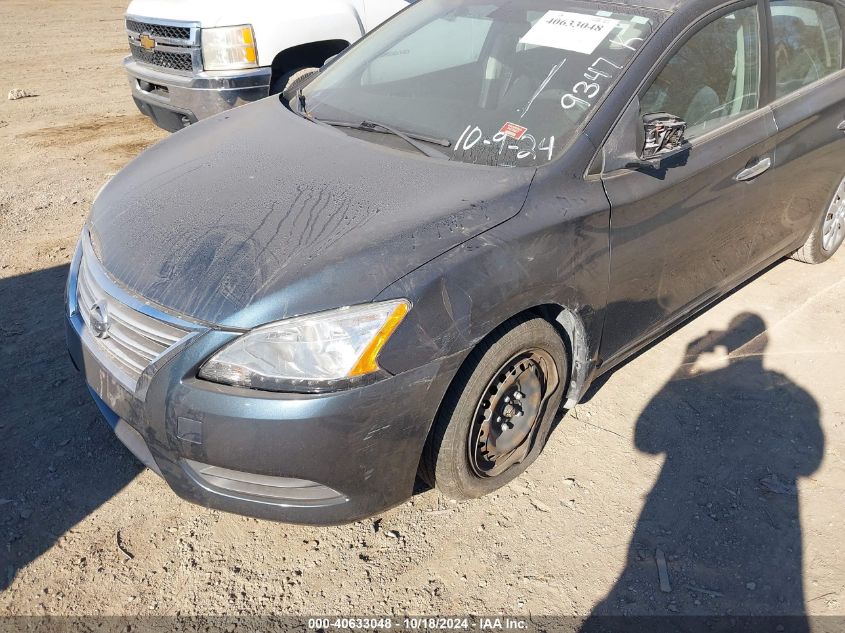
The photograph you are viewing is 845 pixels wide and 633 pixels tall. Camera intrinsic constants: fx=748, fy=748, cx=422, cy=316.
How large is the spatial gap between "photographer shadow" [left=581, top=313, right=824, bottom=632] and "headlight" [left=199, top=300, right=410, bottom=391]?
117 centimetres

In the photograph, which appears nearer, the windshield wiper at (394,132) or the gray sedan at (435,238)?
the gray sedan at (435,238)

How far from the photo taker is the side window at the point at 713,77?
3.01 meters

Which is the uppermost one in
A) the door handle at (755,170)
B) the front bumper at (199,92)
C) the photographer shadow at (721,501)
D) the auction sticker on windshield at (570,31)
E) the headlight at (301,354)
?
the auction sticker on windshield at (570,31)

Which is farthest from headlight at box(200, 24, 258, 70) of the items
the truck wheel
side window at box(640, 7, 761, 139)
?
side window at box(640, 7, 761, 139)

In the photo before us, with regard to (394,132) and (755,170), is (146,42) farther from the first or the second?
(755,170)

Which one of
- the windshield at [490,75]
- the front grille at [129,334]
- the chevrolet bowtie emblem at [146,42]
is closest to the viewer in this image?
the front grille at [129,334]

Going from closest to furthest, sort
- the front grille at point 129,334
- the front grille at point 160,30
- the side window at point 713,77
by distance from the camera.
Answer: the front grille at point 129,334, the side window at point 713,77, the front grille at point 160,30

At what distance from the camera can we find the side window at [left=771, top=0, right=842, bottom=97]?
3.58m

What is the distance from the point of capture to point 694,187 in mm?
3092

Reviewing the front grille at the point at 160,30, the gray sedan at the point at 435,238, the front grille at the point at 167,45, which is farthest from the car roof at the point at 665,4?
the front grille at the point at 160,30

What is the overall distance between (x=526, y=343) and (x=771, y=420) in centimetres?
145

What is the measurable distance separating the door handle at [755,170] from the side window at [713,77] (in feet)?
0.79

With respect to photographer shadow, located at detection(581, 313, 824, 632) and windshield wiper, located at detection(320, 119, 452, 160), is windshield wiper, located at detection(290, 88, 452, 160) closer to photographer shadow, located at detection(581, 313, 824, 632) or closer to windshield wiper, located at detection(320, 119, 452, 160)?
windshield wiper, located at detection(320, 119, 452, 160)

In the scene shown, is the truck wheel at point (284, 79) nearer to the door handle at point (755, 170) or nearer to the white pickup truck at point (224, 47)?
the white pickup truck at point (224, 47)
